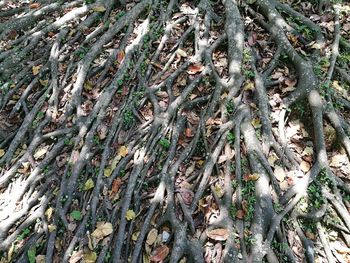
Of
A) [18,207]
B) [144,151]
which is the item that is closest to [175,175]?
[144,151]

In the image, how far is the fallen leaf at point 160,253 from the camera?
297 centimetres

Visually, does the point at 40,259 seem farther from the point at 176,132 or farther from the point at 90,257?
the point at 176,132

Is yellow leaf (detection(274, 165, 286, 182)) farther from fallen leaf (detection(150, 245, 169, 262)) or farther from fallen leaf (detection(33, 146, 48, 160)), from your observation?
fallen leaf (detection(33, 146, 48, 160))

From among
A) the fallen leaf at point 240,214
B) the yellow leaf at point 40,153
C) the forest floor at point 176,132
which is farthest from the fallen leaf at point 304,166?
the yellow leaf at point 40,153

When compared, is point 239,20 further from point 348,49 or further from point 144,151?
point 144,151

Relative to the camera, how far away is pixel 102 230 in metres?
3.14

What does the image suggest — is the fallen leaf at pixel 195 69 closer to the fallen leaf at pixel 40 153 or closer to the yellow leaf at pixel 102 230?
the fallen leaf at pixel 40 153

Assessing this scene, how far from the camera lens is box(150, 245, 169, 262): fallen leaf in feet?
9.74

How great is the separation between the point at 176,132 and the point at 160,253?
44.6 inches

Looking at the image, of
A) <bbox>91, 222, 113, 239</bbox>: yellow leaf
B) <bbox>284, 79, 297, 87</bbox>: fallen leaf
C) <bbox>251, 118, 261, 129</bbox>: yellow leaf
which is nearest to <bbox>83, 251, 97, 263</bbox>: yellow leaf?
<bbox>91, 222, 113, 239</bbox>: yellow leaf

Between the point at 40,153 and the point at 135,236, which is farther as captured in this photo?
the point at 40,153

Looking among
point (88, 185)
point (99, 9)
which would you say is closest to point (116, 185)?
point (88, 185)

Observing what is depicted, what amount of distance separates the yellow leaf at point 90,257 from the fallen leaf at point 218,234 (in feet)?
3.07

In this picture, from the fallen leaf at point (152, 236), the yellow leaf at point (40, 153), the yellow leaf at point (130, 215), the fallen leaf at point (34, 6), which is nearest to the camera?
the fallen leaf at point (152, 236)
